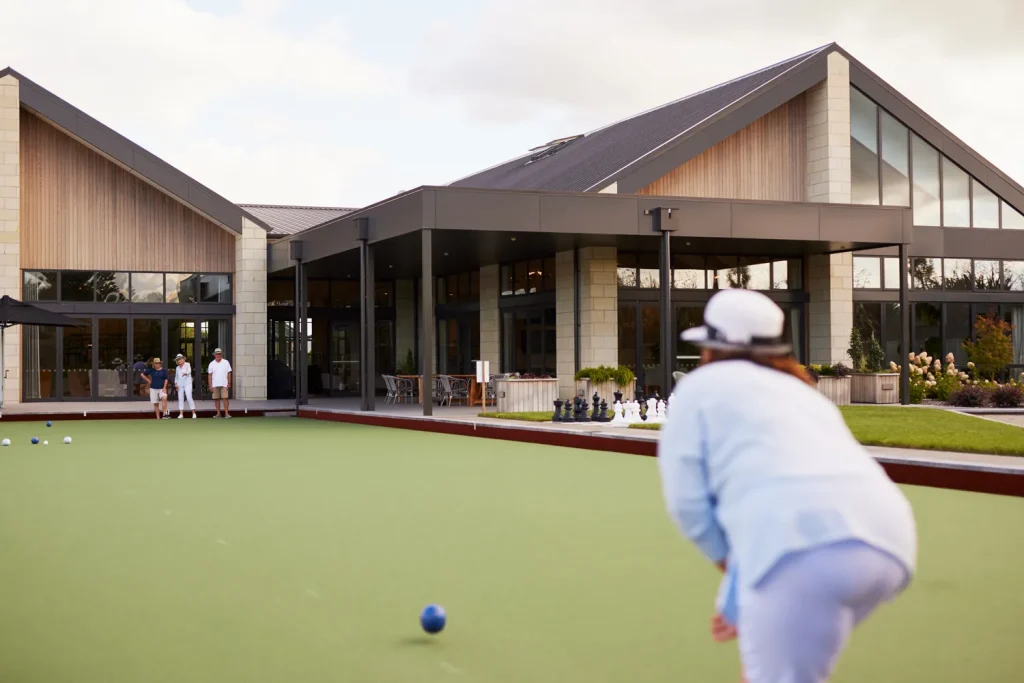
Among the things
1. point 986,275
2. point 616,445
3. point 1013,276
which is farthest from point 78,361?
point 1013,276

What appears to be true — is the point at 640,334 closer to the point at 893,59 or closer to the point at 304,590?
the point at 893,59

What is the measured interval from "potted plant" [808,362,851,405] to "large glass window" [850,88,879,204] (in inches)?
192

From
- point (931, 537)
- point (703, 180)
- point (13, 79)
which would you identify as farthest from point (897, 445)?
point (13, 79)

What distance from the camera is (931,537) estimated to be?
25.4 ft

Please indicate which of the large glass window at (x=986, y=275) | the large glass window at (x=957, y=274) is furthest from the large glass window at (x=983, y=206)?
the large glass window at (x=957, y=274)

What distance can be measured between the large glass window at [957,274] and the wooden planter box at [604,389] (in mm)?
9960

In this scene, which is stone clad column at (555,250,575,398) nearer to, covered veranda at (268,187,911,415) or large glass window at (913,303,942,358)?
covered veranda at (268,187,911,415)

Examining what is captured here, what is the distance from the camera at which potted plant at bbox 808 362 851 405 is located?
23.6 m

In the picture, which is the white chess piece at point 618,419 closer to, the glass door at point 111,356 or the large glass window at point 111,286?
the glass door at point 111,356

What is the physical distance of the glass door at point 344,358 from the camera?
3303cm

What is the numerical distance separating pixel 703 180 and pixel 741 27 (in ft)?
11.9

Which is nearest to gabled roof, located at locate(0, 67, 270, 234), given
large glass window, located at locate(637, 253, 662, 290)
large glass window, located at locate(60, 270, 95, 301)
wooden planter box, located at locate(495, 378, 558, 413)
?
large glass window, located at locate(60, 270, 95, 301)

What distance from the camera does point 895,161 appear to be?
26.9 meters

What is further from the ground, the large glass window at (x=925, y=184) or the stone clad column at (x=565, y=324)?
the large glass window at (x=925, y=184)
